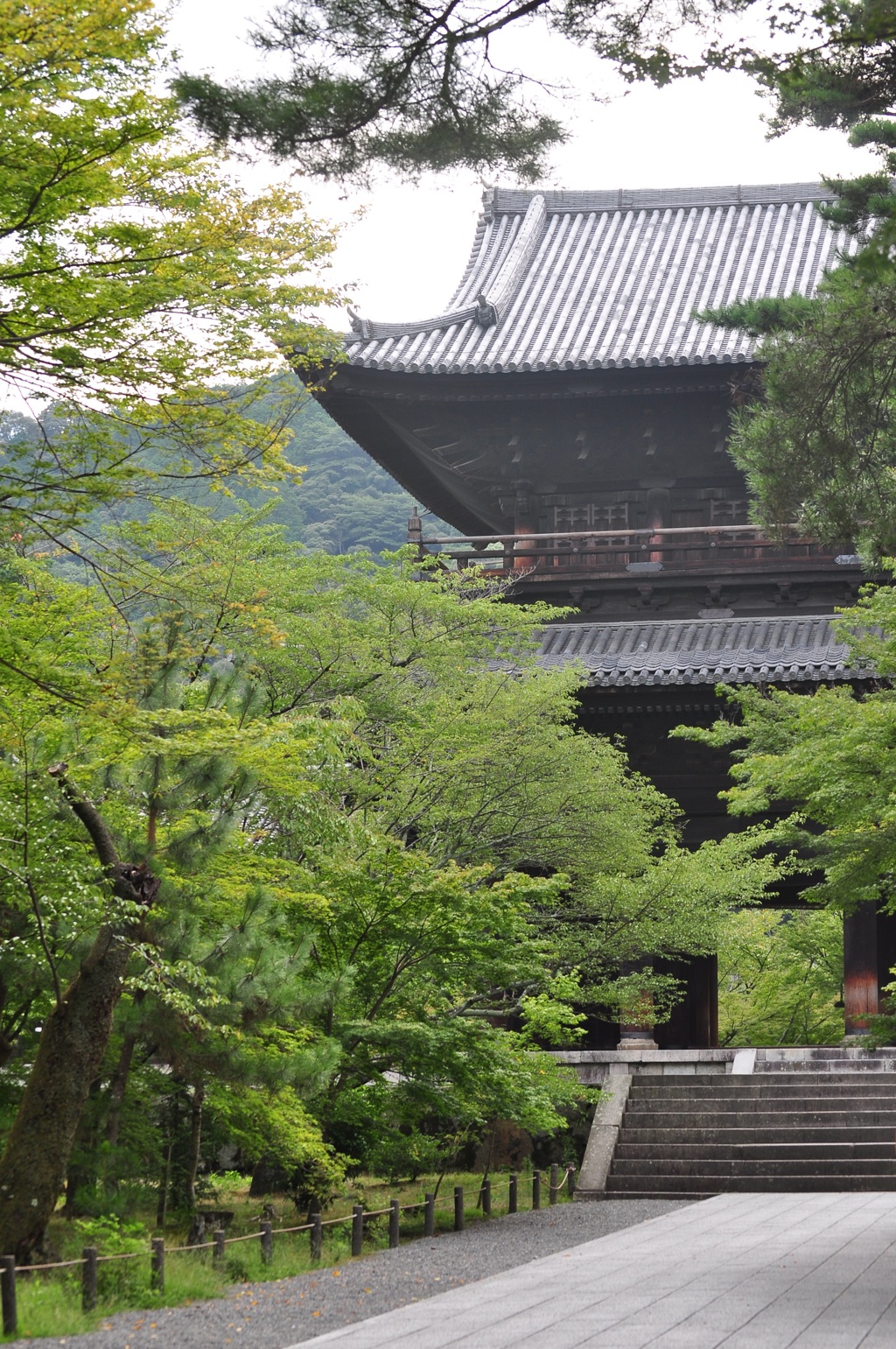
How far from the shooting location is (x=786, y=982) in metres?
24.1

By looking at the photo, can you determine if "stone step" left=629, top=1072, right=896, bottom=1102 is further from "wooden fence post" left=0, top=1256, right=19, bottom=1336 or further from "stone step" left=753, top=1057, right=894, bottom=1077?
"wooden fence post" left=0, top=1256, right=19, bottom=1336

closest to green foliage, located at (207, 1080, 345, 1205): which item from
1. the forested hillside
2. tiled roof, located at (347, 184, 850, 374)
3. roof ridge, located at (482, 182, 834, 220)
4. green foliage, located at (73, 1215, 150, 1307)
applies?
green foliage, located at (73, 1215, 150, 1307)

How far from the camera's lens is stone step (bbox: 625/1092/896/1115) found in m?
16.5

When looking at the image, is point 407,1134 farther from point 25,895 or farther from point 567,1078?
point 25,895

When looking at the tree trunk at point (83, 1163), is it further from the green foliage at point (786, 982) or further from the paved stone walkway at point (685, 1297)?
the green foliage at point (786, 982)

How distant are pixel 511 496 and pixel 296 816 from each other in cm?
1202

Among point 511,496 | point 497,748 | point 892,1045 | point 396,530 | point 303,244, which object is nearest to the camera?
point 303,244

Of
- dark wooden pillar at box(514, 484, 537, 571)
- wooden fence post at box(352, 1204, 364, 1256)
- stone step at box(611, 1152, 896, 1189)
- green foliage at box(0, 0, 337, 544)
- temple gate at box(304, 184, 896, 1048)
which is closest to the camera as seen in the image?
green foliage at box(0, 0, 337, 544)

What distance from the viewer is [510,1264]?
11.0 metres

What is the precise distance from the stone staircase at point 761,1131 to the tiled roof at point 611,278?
9595 millimetres

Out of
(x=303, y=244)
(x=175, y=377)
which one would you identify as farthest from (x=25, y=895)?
(x=303, y=244)

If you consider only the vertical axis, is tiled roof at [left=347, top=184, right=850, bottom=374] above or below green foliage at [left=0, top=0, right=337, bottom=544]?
above

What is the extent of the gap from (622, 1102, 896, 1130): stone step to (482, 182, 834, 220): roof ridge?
1704cm

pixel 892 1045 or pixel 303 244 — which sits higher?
pixel 303 244
